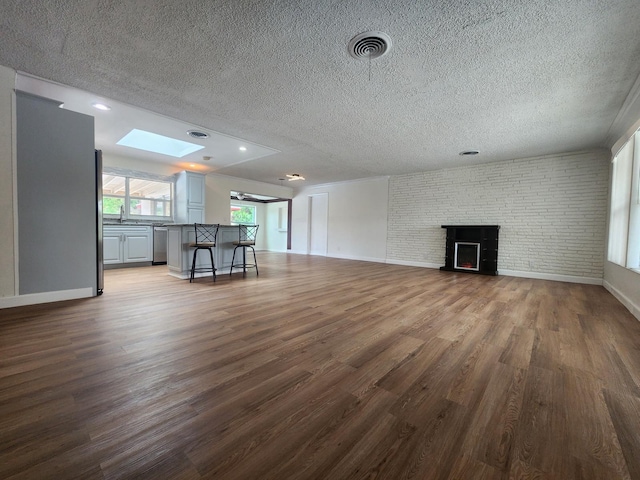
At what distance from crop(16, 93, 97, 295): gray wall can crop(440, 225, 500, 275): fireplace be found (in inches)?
265

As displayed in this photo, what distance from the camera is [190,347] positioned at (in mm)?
1943

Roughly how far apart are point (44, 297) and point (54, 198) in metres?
1.15

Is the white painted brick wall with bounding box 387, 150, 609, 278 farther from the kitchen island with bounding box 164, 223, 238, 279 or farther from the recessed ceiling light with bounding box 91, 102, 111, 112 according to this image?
the recessed ceiling light with bounding box 91, 102, 111, 112

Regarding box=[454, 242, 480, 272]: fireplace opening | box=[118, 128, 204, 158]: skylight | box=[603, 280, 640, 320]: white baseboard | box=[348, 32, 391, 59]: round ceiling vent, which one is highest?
box=[118, 128, 204, 158]: skylight

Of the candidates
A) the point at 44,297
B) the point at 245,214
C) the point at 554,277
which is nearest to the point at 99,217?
the point at 44,297

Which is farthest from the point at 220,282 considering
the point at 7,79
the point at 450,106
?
the point at 450,106

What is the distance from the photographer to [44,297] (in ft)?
9.73

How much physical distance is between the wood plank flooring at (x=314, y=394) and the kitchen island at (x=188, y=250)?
1.93 metres

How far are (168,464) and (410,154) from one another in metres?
5.64

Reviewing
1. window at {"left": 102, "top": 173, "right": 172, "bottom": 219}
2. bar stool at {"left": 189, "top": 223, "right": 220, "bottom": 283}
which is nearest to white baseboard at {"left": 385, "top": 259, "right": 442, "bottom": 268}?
bar stool at {"left": 189, "top": 223, "right": 220, "bottom": 283}

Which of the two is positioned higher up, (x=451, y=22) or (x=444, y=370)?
(x=451, y=22)

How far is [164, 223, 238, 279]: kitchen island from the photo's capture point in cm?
475

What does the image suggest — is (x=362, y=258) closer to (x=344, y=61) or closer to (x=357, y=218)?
(x=357, y=218)

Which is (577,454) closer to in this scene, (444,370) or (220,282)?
(444,370)
